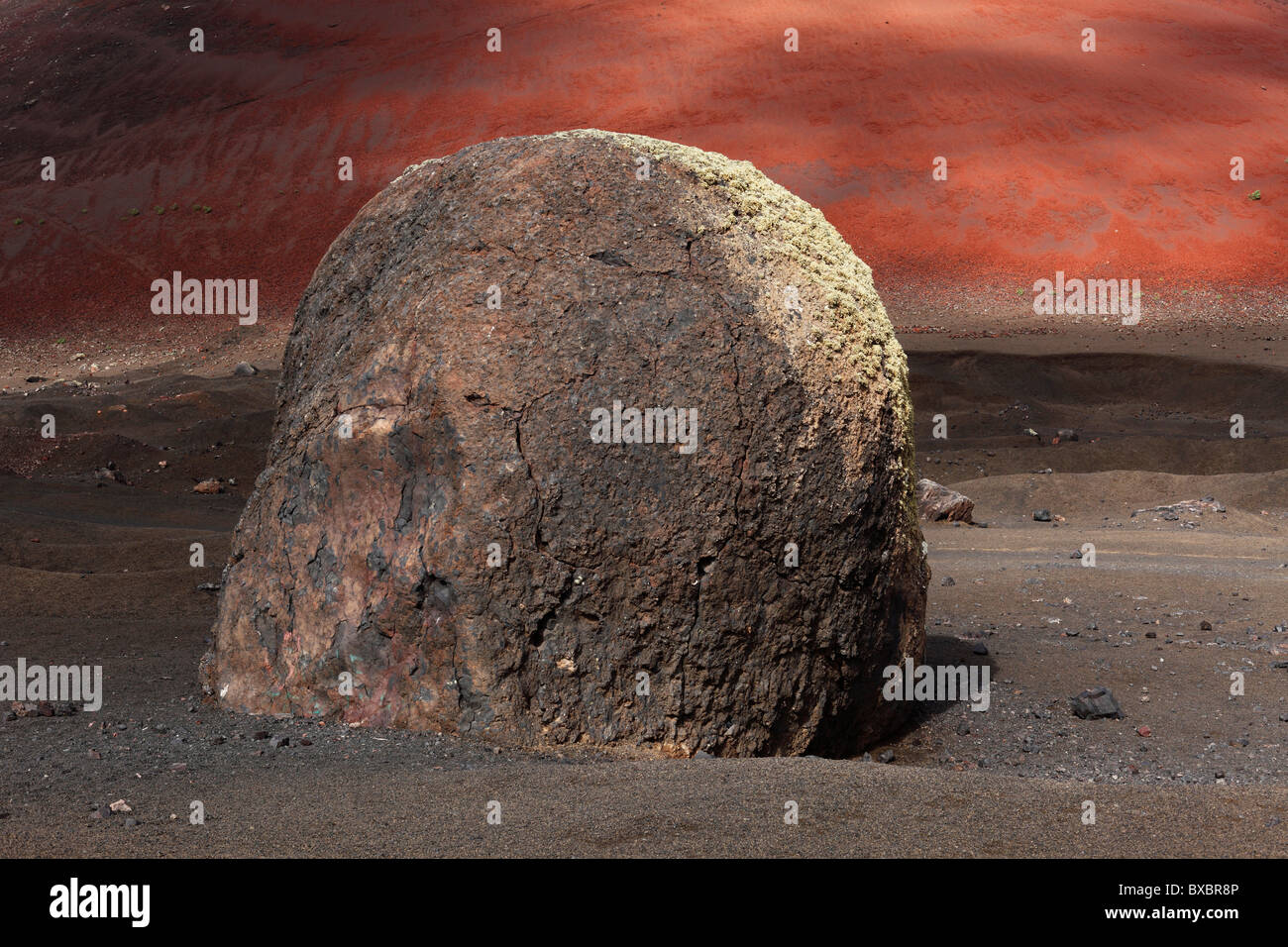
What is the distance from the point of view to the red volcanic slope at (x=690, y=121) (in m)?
22.5

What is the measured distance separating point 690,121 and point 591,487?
23025 millimetres

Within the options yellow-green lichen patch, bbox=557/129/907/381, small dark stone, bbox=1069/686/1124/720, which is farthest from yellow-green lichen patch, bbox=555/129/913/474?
small dark stone, bbox=1069/686/1124/720

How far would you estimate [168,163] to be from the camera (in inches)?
1017

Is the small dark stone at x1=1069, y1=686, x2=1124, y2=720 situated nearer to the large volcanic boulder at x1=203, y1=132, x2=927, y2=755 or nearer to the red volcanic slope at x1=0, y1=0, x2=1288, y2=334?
the large volcanic boulder at x1=203, y1=132, x2=927, y2=755

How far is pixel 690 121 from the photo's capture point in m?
25.6

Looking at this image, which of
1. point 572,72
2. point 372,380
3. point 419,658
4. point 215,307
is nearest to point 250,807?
point 419,658

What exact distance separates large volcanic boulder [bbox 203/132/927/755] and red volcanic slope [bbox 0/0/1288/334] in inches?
700

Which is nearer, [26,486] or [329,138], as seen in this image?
[26,486]

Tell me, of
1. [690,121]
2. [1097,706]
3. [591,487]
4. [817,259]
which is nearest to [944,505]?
[1097,706]

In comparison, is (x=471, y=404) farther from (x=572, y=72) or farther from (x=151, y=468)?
(x=572, y=72)

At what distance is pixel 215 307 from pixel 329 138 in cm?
605

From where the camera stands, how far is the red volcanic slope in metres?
22.5

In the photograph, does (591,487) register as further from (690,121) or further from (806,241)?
(690,121)
